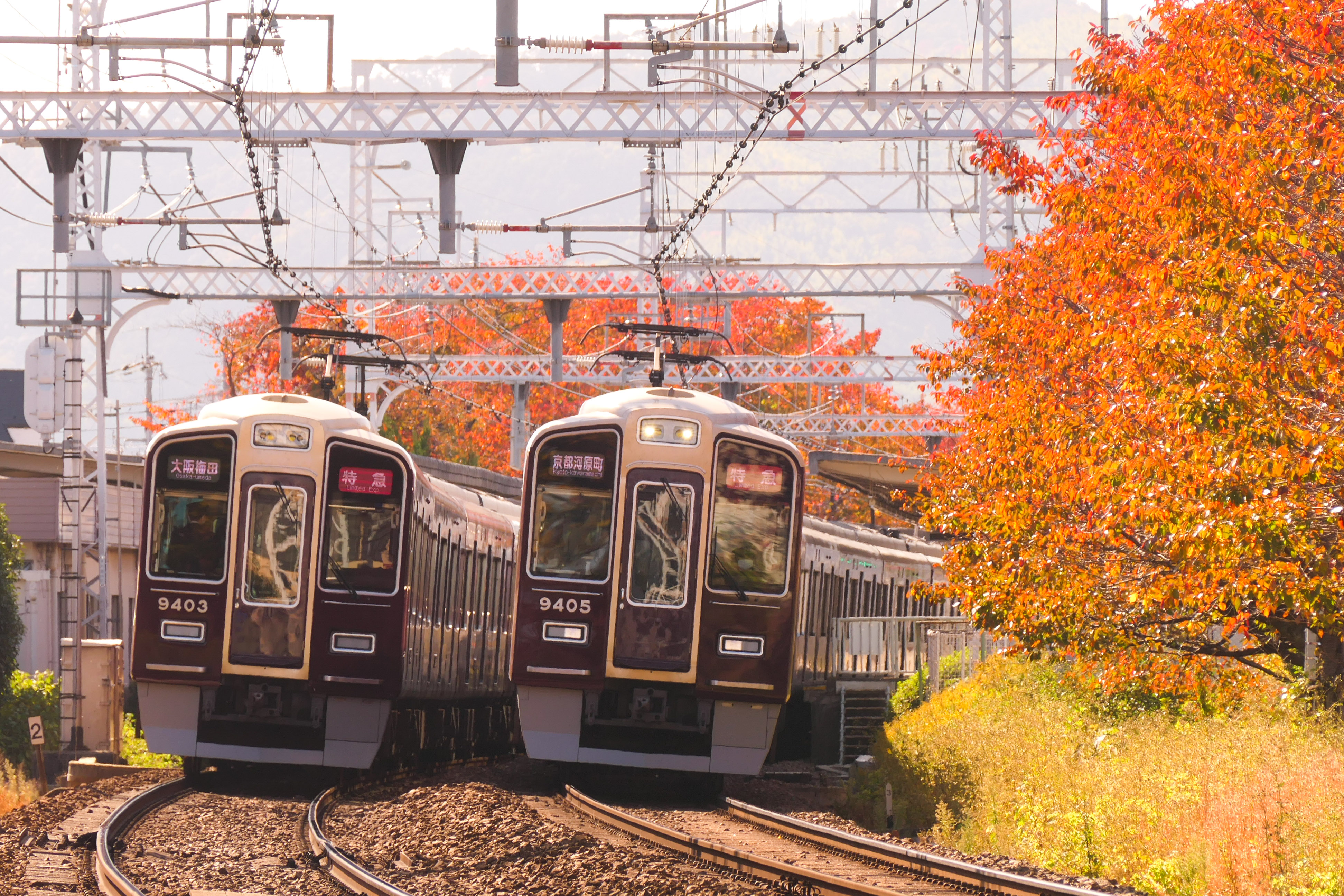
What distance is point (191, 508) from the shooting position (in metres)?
15.5

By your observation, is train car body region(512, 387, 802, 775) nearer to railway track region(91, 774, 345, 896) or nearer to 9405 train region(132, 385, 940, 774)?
9405 train region(132, 385, 940, 774)

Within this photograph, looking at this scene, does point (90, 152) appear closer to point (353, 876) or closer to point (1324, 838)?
point (353, 876)

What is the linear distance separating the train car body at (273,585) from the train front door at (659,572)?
2.08 metres

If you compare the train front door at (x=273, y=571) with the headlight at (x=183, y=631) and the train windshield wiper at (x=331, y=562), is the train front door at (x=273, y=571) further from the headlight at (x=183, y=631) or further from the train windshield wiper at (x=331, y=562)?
the headlight at (x=183, y=631)

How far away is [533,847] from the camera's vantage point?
11.3 metres

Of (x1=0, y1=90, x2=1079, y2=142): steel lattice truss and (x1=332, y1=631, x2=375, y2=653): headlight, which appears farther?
(x1=0, y1=90, x2=1079, y2=142): steel lattice truss

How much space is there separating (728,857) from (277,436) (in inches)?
245

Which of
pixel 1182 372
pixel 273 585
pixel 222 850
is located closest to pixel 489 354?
pixel 273 585

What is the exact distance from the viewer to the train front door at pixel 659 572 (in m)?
14.9

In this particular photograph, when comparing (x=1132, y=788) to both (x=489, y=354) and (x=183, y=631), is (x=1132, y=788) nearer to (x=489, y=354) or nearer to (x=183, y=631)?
(x=183, y=631)

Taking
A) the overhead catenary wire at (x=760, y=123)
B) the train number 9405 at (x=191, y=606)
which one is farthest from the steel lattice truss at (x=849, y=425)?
the train number 9405 at (x=191, y=606)

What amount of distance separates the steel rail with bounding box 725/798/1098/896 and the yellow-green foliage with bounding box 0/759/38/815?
6.79 meters

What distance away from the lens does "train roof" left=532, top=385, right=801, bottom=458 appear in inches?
595

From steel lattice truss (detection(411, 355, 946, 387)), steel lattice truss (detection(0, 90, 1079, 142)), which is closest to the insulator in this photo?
steel lattice truss (detection(0, 90, 1079, 142))
